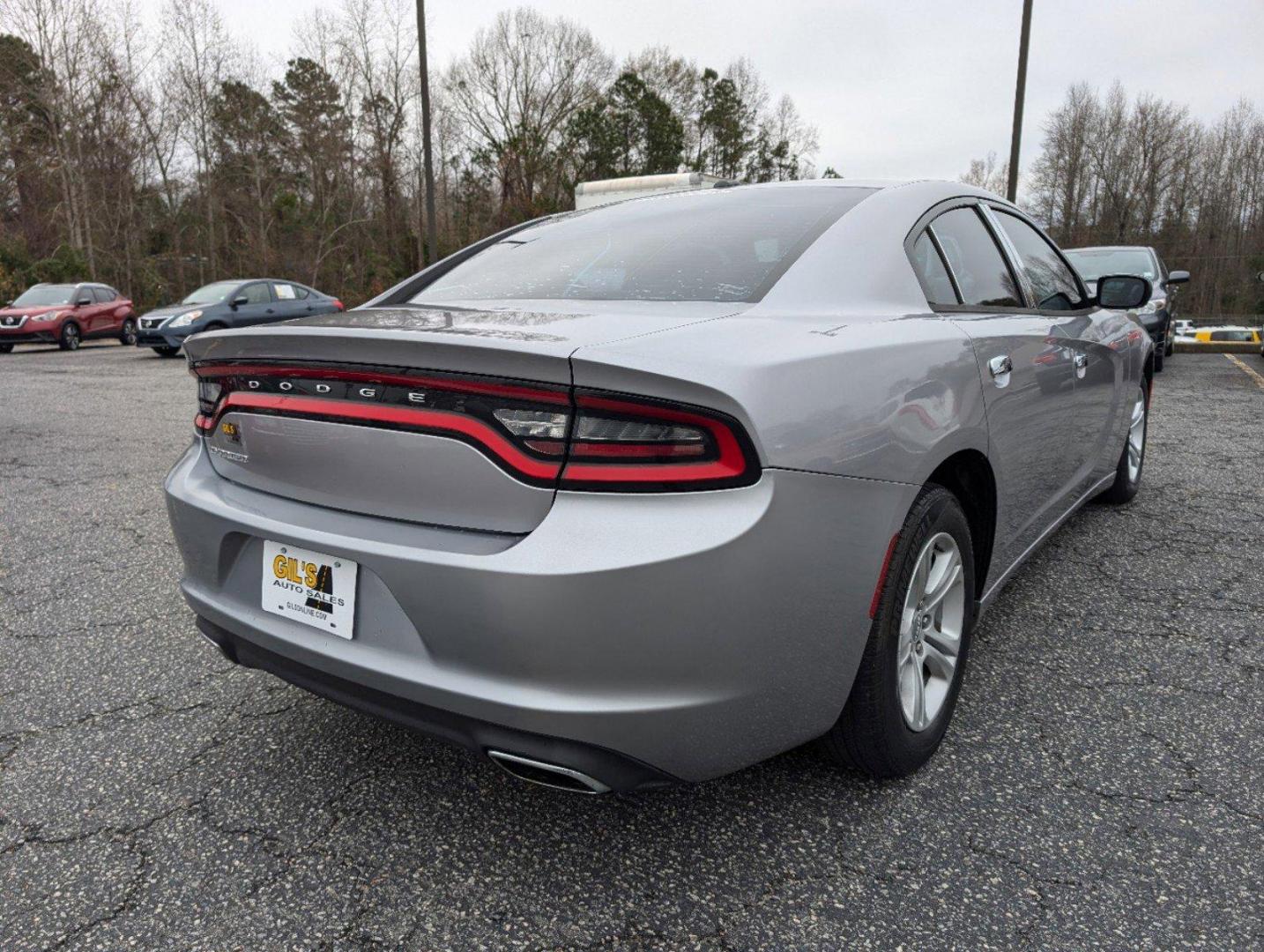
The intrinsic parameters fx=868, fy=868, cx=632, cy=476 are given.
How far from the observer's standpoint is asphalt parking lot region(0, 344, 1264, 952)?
5.34ft

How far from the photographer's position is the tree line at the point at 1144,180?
3544 centimetres

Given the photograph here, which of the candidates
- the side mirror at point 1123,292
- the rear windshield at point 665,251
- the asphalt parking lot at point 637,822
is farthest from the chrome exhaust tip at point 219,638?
the side mirror at point 1123,292

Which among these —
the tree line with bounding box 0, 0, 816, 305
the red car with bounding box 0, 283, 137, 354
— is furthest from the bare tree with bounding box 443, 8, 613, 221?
the red car with bounding box 0, 283, 137, 354

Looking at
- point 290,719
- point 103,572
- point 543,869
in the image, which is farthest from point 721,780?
point 103,572

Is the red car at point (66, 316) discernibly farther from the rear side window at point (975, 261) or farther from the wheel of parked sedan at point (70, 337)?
the rear side window at point (975, 261)

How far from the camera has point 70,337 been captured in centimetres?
1806

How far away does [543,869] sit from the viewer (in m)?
1.79

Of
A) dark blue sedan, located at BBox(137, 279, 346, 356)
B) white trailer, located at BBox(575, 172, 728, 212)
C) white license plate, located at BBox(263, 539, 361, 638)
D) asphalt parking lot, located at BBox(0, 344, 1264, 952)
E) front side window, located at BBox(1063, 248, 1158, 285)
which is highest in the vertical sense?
white trailer, located at BBox(575, 172, 728, 212)

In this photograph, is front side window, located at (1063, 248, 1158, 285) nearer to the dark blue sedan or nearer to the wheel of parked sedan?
the dark blue sedan

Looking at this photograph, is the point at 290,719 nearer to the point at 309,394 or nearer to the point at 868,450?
the point at 309,394

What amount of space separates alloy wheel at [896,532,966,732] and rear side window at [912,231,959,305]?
2.17 ft

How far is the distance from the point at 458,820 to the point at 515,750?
551 millimetres

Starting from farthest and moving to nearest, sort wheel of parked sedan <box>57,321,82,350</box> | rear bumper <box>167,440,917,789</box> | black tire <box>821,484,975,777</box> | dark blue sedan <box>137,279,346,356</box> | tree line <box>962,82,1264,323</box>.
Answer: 1. tree line <box>962,82,1264,323</box>
2. wheel of parked sedan <box>57,321,82,350</box>
3. dark blue sedan <box>137,279,346,356</box>
4. black tire <box>821,484,975,777</box>
5. rear bumper <box>167,440,917,789</box>

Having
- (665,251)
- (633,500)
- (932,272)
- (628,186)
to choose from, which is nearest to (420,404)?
(633,500)
